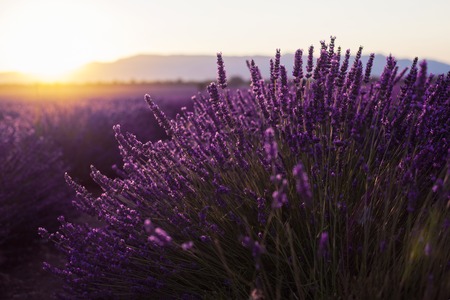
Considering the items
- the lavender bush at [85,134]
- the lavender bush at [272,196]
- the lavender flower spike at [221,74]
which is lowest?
the lavender bush at [85,134]

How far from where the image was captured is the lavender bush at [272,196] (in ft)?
6.87

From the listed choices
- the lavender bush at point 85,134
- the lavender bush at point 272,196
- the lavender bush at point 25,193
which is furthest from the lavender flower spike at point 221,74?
the lavender bush at point 85,134

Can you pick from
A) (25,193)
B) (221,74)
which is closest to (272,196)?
(221,74)

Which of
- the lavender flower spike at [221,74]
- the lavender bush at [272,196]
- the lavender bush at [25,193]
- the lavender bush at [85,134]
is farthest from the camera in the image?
the lavender bush at [85,134]

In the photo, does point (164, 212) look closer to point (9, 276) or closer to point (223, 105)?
point (223, 105)

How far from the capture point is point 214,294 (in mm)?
2115

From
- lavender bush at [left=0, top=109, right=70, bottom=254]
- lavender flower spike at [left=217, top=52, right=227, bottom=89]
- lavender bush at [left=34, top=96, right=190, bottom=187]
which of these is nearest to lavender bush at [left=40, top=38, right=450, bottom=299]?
lavender flower spike at [left=217, top=52, right=227, bottom=89]

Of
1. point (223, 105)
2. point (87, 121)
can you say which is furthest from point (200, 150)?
point (87, 121)

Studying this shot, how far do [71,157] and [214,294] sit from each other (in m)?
5.06

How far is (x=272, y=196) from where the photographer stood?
2.21m

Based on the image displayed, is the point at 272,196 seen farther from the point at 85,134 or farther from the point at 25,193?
the point at 85,134

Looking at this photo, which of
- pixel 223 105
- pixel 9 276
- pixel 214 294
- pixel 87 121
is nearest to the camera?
pixel 214 294

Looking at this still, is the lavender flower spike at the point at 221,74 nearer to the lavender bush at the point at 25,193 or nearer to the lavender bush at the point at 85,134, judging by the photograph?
the lavender bush at the point at 25,193

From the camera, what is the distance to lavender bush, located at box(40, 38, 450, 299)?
6.87ft
